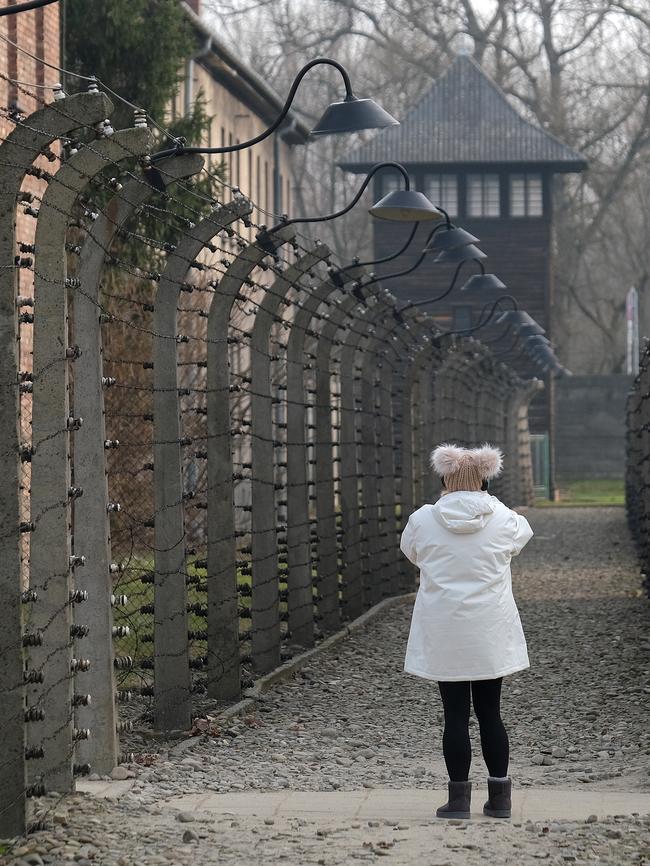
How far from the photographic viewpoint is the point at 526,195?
48.6 metres

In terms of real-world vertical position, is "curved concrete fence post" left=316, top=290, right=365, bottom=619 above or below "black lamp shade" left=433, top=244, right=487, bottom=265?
below

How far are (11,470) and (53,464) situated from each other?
86 cm

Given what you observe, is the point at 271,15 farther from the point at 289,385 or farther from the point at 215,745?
the point at 215,745

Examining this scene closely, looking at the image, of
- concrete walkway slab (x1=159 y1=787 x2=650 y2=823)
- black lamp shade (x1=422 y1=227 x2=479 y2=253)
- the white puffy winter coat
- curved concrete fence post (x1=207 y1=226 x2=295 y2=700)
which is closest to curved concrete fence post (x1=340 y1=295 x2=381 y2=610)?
black lamp shade (x1=422 y1=227 x2=479 y2=253)

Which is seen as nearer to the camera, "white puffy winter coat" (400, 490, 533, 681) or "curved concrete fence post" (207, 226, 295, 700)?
"white puffy winter coat" (400, 490, 533, 681)

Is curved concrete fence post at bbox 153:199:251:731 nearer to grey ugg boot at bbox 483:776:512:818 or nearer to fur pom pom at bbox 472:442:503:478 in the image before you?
fur pom pom at bbox 472:442:503:478

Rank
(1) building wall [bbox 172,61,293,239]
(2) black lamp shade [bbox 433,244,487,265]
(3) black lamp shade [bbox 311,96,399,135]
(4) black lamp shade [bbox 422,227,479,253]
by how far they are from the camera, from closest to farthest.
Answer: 1. (3) black lamp shade [bbox 311,96,399,135]
2. (4) black lamp shade [bbox 422,227,479,253]
3. (2) black lamp shade [bbox 433,244,487,265]
4. (1) building wall [bbox 172,61,293,239]

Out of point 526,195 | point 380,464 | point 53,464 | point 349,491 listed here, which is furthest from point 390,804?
point 526,195

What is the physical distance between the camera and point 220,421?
10.6 meters

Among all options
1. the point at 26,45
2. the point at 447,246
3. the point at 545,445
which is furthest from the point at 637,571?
the point at 545,445

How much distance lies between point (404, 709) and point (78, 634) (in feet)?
11.8

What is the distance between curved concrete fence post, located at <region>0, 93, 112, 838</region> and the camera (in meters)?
6.42

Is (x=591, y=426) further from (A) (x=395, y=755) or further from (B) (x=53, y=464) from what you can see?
(B) (x=53, y=464)

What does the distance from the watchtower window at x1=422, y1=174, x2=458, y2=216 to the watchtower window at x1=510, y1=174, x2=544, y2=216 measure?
1.54m
